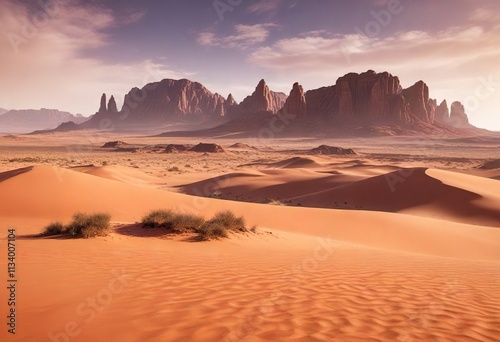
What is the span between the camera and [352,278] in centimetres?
582

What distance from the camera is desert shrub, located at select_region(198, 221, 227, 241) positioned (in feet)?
30.3

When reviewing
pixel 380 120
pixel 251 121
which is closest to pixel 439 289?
pixel 380 120

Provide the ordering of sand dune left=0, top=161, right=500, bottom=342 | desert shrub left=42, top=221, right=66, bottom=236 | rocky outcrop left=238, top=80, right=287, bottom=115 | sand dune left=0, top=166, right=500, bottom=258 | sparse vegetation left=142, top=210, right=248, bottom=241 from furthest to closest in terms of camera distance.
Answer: rocky outcrop left=238, top=80, right=287, bottom=115
sand dune left=0, top=166, right=500, bottom=258
sparse vegetation left=142, top=210, right=248, bottom=241
desert shrub left=42, top=221, right=66, bottom=236
sand dune left=0, top=161, right=500, bottom=342

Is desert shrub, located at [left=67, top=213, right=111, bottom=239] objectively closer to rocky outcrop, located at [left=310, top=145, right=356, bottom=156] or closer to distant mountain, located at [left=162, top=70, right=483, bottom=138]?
rocky outcrop, located at [left=310, top=145, right=356, bottom=156]

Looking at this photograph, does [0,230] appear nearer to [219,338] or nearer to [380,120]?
[219,338]

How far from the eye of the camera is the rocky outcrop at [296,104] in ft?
476

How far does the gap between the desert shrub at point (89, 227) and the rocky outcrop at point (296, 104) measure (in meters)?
141

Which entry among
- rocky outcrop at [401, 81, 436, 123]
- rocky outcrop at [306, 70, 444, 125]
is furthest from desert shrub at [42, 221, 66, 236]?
rocky outcrop at [401, 81, 436, 123]

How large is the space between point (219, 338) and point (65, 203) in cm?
1212

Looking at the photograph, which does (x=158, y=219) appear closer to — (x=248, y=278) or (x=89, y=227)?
(x=89, y=227)

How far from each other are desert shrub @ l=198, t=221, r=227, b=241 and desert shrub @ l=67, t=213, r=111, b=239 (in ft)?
8.62

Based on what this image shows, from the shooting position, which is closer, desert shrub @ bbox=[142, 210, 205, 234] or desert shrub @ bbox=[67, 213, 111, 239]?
desert shrub @ bbox=[67, 213, 111, 239]

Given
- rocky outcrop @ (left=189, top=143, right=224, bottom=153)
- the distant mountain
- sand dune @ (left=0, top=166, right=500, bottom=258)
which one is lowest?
sand dune @ (left=0, top=166, right=500, bottom=258)

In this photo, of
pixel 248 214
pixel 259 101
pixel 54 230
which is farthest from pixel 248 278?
pixel 259 101
